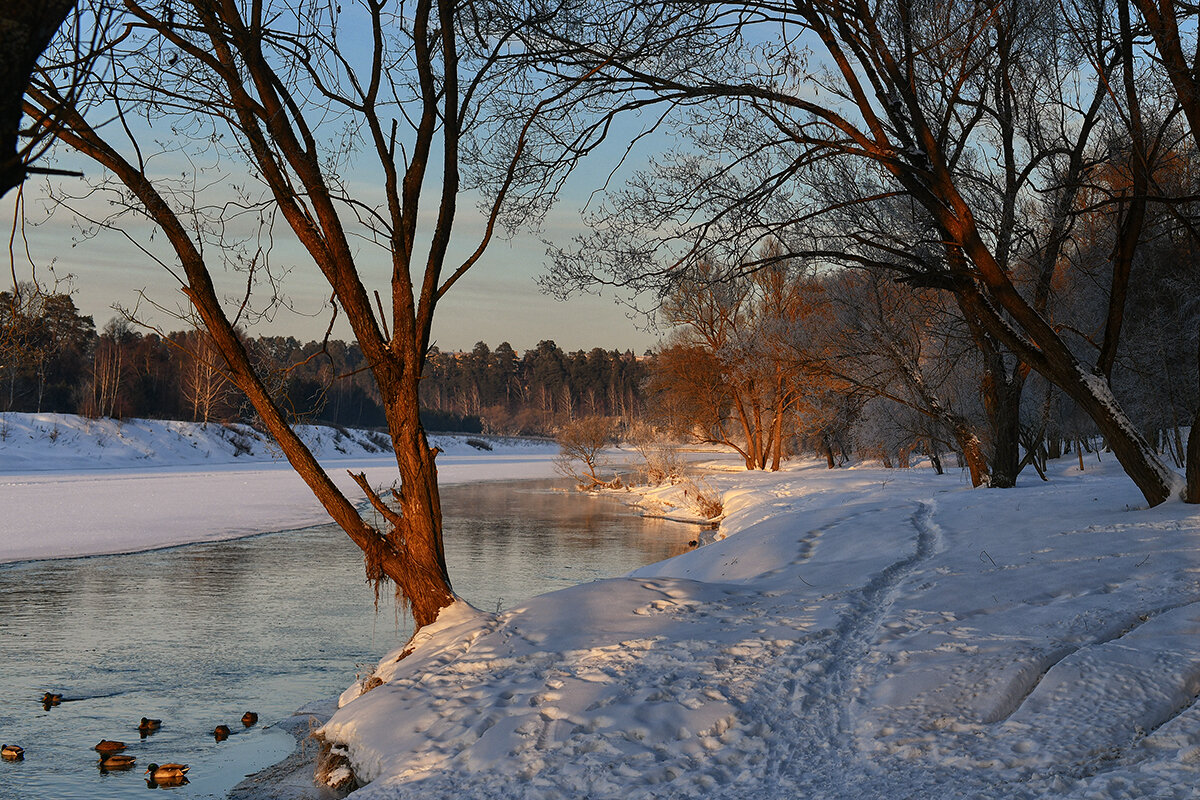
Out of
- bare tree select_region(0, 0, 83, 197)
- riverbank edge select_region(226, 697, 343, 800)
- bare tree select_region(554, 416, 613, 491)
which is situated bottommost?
riverbank edge select_region(226, 697, 343, 800)

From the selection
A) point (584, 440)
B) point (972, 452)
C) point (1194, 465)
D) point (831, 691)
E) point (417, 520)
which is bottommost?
point (831, 691)

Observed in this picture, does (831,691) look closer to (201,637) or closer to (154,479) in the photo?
(201,637)

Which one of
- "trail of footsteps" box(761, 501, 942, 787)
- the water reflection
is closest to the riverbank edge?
the water reflection

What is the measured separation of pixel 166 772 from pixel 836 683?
471 cm

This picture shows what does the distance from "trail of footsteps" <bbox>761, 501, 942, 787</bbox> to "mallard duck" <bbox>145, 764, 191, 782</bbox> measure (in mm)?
4265

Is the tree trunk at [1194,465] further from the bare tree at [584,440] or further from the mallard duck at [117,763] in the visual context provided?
the bare tree at [584,440]

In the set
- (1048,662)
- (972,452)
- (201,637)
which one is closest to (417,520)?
(1048,662)

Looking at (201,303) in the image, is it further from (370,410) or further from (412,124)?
(370,410)

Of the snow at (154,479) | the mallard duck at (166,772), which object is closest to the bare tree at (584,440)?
the snow at (154,479)

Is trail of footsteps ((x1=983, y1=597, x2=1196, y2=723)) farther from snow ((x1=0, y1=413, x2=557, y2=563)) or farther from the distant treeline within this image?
snow ((x1=0, y1=413, x2=557, y2=563))

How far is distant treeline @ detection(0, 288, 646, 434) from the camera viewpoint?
681 cm

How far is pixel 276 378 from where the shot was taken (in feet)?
22.3

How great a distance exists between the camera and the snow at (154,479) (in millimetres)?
18297

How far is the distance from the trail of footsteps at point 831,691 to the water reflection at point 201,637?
4.08 meters
